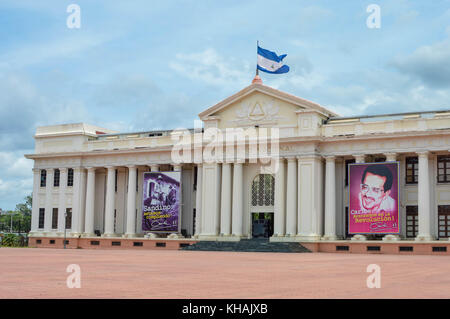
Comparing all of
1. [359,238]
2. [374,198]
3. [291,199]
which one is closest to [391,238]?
[359,238]

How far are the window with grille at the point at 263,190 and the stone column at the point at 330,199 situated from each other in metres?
4.30

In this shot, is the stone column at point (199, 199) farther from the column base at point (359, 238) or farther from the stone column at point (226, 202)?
the column base at point (359, 238)

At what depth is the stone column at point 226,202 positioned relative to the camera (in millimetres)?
44688

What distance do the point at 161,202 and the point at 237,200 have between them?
6398 mm

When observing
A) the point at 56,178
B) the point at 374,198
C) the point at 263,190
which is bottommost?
the point at 374,198

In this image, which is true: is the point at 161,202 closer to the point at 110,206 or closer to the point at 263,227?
the point at 110,206

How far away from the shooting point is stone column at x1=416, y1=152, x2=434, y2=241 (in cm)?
3878

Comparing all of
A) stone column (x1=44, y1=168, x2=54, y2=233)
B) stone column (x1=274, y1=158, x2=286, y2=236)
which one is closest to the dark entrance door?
stone column (x1=274, y1=158, x2=286, y2=236)

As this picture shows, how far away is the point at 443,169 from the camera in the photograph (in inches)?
1587

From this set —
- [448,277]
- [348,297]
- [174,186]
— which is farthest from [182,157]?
[348,297]

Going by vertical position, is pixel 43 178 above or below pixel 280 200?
above

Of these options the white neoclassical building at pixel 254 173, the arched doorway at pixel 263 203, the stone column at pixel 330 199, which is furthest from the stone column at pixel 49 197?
the stone column at pixel 330 199

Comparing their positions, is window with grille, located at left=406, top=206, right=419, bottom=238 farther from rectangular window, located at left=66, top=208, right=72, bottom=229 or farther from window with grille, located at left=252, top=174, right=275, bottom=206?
rectangular window, located at left=66, top=208, right=72, bottom=229
